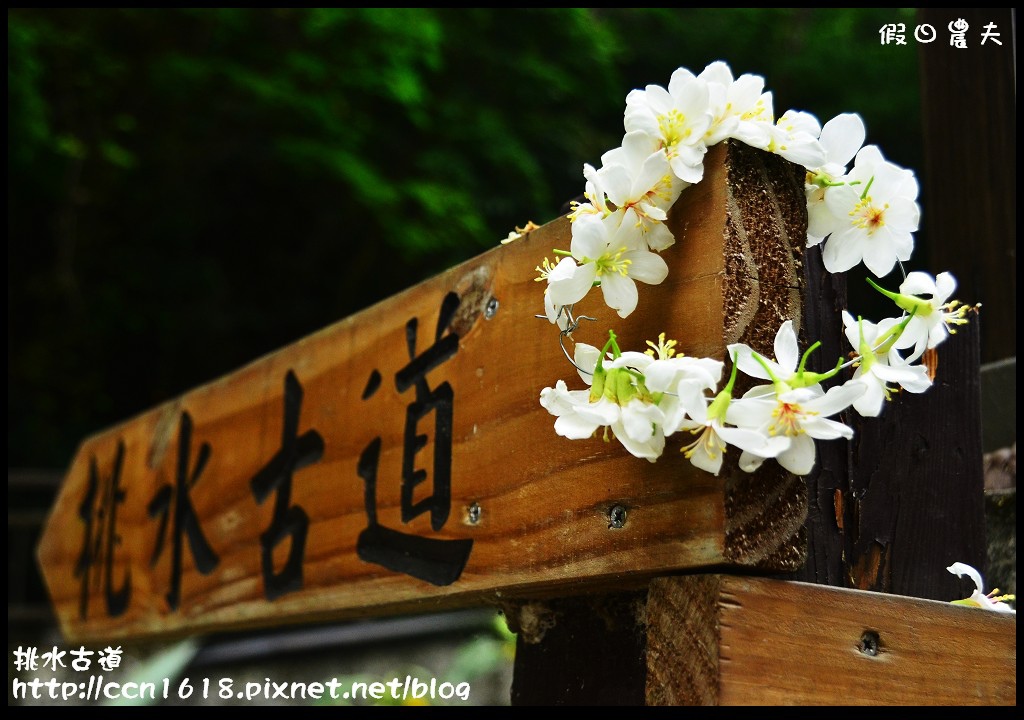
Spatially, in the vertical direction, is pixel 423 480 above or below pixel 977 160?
below

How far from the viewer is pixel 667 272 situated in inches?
35.7

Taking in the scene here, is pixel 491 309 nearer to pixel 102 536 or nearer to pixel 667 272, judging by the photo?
pixel 667 272

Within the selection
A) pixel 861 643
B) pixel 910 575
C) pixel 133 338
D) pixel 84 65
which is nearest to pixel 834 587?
pixel 861 643

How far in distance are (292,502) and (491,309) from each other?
2.08 feet

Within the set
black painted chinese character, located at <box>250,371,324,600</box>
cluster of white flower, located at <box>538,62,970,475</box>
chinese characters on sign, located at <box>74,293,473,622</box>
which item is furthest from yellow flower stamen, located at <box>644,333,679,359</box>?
black painted chinese character, located at <box>250,371,324,600</box>

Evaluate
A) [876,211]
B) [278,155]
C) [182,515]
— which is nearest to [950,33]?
[876,211]

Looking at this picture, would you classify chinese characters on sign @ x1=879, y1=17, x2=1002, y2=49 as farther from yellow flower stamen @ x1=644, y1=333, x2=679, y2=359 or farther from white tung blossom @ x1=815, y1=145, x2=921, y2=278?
yellow flower stamen @ x1=644, y1=333, x2=679, y2=359

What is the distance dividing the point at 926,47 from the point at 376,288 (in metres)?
5.58

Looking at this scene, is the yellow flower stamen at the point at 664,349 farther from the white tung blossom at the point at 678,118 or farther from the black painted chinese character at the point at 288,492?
the black painted chinese character at the point at 288,492

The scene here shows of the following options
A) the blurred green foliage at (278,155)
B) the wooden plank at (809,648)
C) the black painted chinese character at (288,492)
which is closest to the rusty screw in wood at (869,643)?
the wooden plank at (809,648)

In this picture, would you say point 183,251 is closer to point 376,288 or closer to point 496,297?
point 376,288

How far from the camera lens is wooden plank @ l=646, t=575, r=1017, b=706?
80 centimetres

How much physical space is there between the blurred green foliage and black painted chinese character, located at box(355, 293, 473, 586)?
466 centimetres

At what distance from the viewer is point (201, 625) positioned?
72.0 inches
